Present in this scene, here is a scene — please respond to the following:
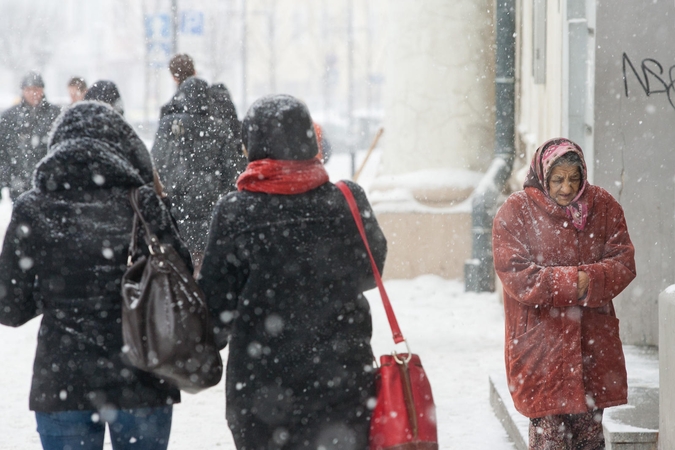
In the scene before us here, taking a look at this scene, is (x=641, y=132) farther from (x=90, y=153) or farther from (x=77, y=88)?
(x=77, y=88)

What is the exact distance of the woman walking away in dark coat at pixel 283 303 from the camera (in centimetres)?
321

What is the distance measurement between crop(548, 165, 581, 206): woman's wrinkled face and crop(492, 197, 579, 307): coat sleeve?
0.49 feet

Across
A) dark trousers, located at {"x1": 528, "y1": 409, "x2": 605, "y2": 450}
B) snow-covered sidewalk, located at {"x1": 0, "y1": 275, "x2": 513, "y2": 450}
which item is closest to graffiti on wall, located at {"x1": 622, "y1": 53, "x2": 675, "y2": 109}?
snow-covered sidewalk, located at {"x1": 0, "y1": 275, "x2": 513, "y2": 450}

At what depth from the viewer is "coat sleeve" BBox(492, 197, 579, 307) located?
3865mm

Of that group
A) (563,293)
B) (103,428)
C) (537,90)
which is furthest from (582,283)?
(537,90)

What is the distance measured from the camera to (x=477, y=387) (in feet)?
21.8

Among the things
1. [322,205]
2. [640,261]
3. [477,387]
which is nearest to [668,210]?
[640,261]

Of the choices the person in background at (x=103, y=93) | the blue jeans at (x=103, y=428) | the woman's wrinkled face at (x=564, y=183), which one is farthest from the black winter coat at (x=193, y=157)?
the blue jeans at (x=103, y=428)

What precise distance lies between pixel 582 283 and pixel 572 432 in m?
0.58

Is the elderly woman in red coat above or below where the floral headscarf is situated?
below

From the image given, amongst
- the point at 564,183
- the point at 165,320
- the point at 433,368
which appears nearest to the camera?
A: the point at 165,320

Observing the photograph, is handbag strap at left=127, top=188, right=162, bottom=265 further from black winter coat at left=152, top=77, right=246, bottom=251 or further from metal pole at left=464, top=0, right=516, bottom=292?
metal pole at left=464, top=0, right=516, bottom=292

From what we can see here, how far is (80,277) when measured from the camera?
3225 mm

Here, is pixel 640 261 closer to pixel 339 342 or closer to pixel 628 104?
pixel 628 104
